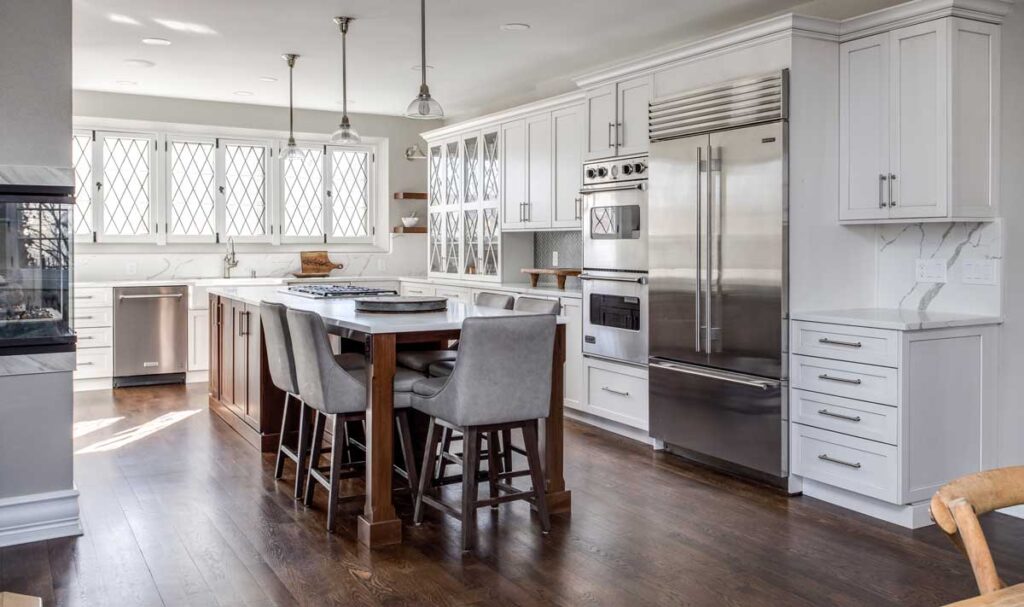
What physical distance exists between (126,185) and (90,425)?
2.86 m

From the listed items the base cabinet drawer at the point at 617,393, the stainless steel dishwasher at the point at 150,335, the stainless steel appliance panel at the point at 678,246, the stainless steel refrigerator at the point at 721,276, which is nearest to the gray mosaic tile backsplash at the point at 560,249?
the base cabinet drawer at the point at 617,393

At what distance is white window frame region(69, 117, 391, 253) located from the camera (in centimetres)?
765

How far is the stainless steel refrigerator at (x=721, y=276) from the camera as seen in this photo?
13.5 ft

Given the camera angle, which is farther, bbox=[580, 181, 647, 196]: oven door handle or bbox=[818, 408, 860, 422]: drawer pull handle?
bbox=[580, 181, 647, 196]: oven door handle

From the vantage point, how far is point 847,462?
387 centimetres

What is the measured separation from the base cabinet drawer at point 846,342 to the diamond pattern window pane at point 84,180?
620cm

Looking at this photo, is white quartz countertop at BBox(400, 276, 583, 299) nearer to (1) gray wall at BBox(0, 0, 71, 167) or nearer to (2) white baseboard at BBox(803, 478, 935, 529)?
(2) white baseboard at BBox(803, 478, 935, 529)

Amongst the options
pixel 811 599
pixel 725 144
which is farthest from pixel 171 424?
pixel 811 599

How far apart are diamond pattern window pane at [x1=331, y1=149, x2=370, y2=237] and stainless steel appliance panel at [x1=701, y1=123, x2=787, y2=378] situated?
5110mm

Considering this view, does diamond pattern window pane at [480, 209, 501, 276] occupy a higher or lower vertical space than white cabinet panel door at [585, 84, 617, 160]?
lower

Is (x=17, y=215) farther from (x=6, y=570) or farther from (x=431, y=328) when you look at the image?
(x=431, y=328)

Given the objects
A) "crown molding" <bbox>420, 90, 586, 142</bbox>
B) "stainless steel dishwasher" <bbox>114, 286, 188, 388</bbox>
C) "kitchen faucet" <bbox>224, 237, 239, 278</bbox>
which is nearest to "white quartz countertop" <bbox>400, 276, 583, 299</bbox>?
"crown molding" <bbox>420, 90, 586, 142</bbox>

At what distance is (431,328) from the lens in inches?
137

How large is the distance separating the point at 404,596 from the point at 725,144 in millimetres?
2679
